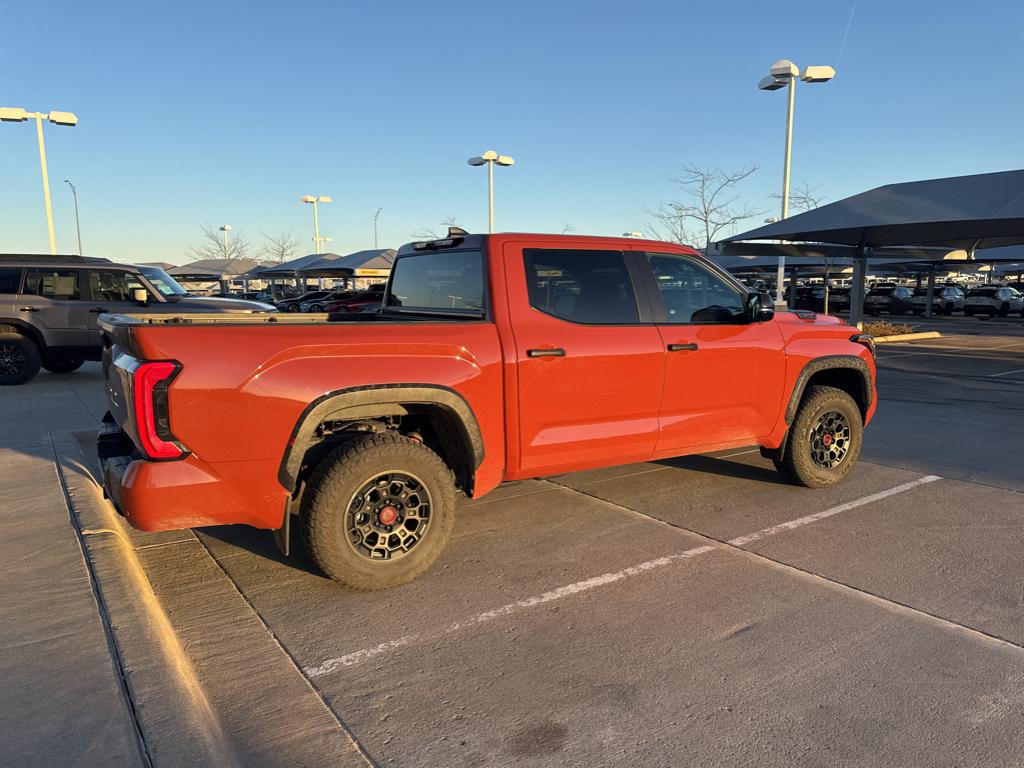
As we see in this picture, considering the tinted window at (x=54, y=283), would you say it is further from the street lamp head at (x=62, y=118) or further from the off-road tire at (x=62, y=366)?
the street lamp head at (x=62, y=118)

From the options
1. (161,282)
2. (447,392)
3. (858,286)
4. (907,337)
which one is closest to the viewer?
(447,392)

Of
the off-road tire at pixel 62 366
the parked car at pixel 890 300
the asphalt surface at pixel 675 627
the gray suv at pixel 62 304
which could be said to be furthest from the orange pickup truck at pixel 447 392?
the parked car at pixel 890 300

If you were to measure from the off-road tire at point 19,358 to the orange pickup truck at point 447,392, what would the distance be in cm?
810

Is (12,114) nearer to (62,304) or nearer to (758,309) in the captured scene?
(62,304)

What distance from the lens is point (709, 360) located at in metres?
4.69

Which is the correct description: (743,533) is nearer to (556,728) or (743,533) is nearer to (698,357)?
(698,357)

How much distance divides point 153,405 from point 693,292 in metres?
3.43

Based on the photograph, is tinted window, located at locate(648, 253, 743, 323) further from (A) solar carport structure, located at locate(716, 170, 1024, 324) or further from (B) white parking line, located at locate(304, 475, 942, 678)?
(A) solar carport structure, located at locate(716, 170, 1024, 324)

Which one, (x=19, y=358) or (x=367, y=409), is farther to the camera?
(x=19, y=358)

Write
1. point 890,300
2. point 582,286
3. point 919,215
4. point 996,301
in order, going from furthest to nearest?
1. point 890,300
2. point 996,301
3. point 919,215
4. point 582,286

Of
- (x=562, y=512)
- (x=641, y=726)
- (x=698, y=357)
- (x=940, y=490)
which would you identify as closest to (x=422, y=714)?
(x=641, y=726)

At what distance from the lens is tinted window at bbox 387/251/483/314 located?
13.9 feet

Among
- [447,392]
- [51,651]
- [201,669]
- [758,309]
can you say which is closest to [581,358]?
[447,392]

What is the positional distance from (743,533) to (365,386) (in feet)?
8.78
